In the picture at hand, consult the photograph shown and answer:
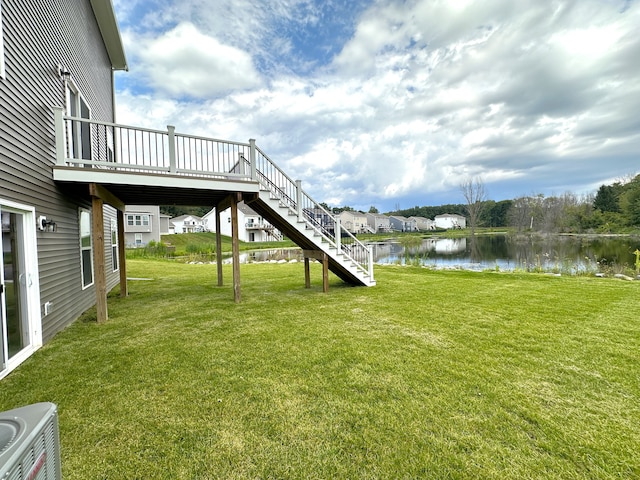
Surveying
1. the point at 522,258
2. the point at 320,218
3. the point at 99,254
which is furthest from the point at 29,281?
the point at 522,258

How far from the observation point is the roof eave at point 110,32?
744 cm

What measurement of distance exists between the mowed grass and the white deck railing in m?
2.70

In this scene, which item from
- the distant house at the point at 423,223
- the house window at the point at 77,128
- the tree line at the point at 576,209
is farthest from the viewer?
the distant house at the point at 423,223

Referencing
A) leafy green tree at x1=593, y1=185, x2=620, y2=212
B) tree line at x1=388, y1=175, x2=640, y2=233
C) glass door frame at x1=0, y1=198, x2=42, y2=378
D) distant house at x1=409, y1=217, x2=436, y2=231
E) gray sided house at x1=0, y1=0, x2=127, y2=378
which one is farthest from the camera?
distant house at x1=409, y1=217, x2=436, y2=231

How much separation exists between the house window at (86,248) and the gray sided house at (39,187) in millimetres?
21

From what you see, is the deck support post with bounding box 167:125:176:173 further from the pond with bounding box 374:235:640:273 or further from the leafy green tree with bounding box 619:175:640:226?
the leafy green tree with bounding box 619:175:640:226

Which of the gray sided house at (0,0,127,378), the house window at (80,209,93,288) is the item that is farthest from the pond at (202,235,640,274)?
the gray sided house at (0,0,127,378)

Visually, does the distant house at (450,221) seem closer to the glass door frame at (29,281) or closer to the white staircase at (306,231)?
the white staircase at (306,231)

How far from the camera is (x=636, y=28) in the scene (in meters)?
8.47

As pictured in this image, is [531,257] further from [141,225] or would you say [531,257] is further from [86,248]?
[141,225]

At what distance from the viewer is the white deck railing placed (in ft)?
16.6

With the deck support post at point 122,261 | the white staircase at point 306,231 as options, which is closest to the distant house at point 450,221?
the white staircase at point 306,231

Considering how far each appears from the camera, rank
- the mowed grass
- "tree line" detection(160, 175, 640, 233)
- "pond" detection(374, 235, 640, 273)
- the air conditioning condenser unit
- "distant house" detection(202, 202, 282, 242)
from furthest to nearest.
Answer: "distant house" detection(202, 202, 282, 242), "tree line" detection(160, 175, 640, 233), "pond" detection(374, 235, 640, 273), the mowed grass, the air conditioning condenser unit

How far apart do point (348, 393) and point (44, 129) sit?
5.58 m
